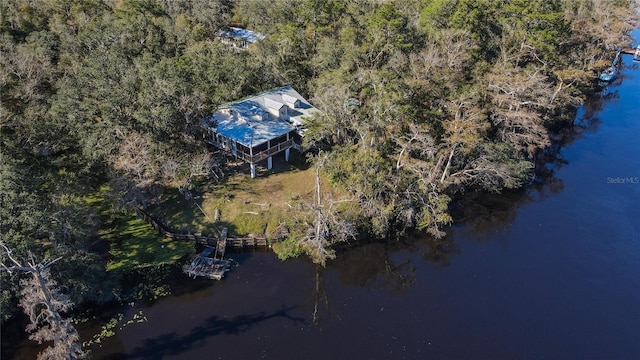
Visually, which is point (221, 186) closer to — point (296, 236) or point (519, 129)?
point (296, 236)

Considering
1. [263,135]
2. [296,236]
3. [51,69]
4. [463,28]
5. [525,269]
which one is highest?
[463,28]

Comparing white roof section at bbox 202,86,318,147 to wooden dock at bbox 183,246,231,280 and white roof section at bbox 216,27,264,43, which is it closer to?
wooden dock at bbox 183,246,231,280

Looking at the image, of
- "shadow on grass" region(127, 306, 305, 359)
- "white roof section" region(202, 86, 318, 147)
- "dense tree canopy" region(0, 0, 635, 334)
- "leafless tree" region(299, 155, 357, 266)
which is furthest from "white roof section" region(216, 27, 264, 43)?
"shadow on grass" region(127, 306, 305, 359)

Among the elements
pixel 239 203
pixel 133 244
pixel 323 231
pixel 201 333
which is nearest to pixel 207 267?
pixel 201 333

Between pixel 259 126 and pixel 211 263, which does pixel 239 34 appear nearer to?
pixel 259 126

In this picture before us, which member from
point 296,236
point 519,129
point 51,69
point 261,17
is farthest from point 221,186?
point 261,17
